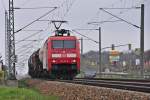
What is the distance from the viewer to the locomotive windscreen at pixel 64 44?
4312 centimetres

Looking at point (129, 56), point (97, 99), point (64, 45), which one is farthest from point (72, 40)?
point (129, 56)

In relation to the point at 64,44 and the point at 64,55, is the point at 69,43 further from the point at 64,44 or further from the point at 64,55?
the point at 64,55

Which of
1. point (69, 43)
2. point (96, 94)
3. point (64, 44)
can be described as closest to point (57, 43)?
point (64, 44)

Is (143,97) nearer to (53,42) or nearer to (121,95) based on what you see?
(121,95)

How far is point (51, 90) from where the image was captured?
29922 mm

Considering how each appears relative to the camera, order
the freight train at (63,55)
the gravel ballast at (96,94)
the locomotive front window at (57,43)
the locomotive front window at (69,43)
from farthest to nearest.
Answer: the locomotive front window at (57,43)
the locomotive front window at (69,43)
the freight train at (63,55)
the gravel ballast at (96,94)

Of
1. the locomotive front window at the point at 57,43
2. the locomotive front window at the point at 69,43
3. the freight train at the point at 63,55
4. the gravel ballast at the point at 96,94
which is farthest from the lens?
the locomotive front window at the point at 57,43

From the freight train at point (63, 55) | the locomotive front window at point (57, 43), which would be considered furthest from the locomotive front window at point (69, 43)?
the locomotive front window at point (57, 43)

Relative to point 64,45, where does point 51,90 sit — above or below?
below

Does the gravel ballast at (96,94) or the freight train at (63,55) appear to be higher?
the freight train at (63,55)

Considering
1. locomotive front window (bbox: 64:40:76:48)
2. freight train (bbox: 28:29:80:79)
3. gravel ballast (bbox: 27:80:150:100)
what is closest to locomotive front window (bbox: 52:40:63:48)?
freight train (bbox: 28:29:80:79)

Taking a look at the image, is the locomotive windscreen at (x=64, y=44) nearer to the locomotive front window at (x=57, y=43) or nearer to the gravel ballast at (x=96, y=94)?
the locomotive front window at (x=57, y=43)

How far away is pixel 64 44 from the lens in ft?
142

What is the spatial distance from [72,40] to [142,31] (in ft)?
19.2
